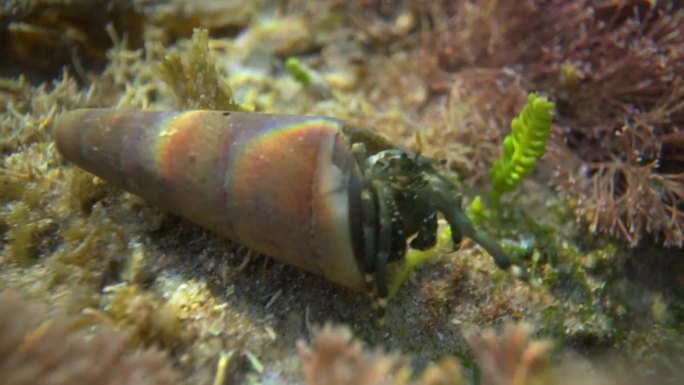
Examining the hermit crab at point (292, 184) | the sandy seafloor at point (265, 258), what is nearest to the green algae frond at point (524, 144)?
the sandy seafloor at point (265, 258)

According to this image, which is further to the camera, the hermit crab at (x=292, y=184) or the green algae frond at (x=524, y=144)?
the green algae frond at (x=524, y=144)

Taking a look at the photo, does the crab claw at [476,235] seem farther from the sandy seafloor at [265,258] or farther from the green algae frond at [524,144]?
the green algae frond at [524,144]

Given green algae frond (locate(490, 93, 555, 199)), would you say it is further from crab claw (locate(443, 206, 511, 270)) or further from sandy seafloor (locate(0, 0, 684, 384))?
crab claw (locate(443, 206, 511, 270))

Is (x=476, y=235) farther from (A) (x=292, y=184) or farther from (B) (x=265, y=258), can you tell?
(B) (x=265, y=258)

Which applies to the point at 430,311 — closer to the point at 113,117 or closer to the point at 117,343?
the point at 117,343

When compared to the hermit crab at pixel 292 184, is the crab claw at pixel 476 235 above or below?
below

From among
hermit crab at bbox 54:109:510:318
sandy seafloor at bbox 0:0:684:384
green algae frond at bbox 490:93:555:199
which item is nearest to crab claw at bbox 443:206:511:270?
hermit crab at bbox 54:109:510:318
